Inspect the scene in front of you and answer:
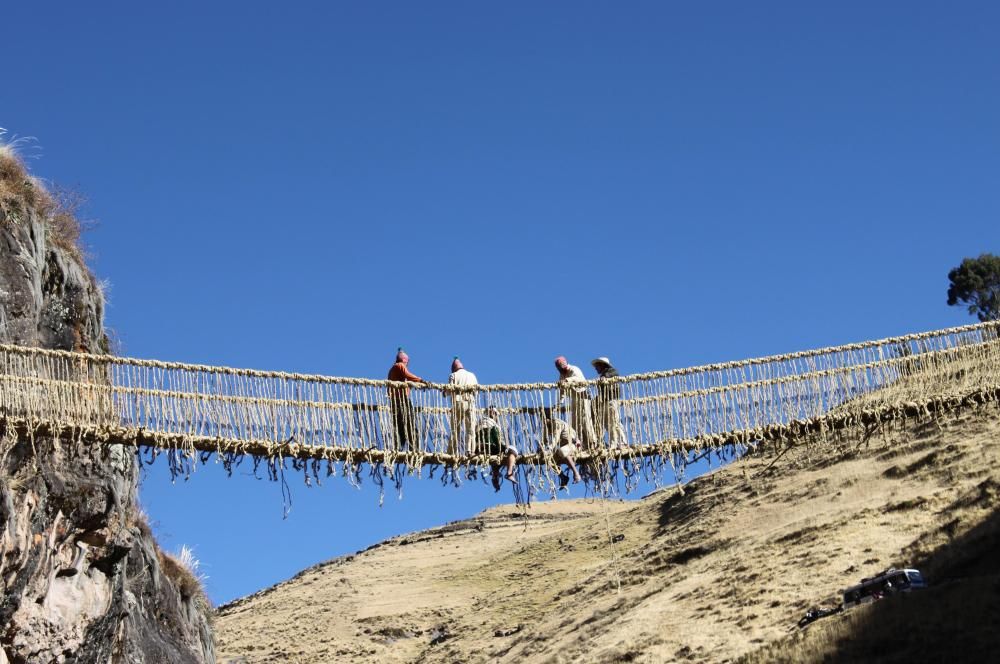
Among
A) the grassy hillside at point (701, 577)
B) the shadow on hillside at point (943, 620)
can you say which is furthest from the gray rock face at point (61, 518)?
the shadow on hillside at point (943, 620)

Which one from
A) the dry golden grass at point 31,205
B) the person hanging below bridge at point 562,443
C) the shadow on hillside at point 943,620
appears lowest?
the shadow on hillside at point 943,620

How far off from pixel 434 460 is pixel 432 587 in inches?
1836

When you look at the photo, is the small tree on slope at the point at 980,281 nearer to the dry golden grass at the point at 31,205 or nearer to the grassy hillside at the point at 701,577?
the grassy hillside at the point at 701,577

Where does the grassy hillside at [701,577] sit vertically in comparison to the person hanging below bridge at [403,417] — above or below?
below

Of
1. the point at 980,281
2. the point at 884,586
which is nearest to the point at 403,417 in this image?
the point at 884,586

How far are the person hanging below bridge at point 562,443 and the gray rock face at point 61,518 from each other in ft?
15.3

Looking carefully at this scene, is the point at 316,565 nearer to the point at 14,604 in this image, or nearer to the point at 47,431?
the point at 14,604

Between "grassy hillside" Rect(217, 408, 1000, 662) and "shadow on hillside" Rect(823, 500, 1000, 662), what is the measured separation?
0.04m

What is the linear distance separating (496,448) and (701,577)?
1158 inches

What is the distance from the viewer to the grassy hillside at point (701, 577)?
2853 centimetres

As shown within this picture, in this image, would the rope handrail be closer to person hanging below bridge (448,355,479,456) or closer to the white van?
person hanging below bridge (448,355,479,456)

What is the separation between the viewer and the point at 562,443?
42.6ft

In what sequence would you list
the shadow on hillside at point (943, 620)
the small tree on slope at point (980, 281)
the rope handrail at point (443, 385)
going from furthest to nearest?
the small tree on slope at point (980, 281)
the shadow on hillside at point (943, 620)
the rope handrail at point (443, 385)

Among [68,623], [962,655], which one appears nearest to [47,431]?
[68,623]
